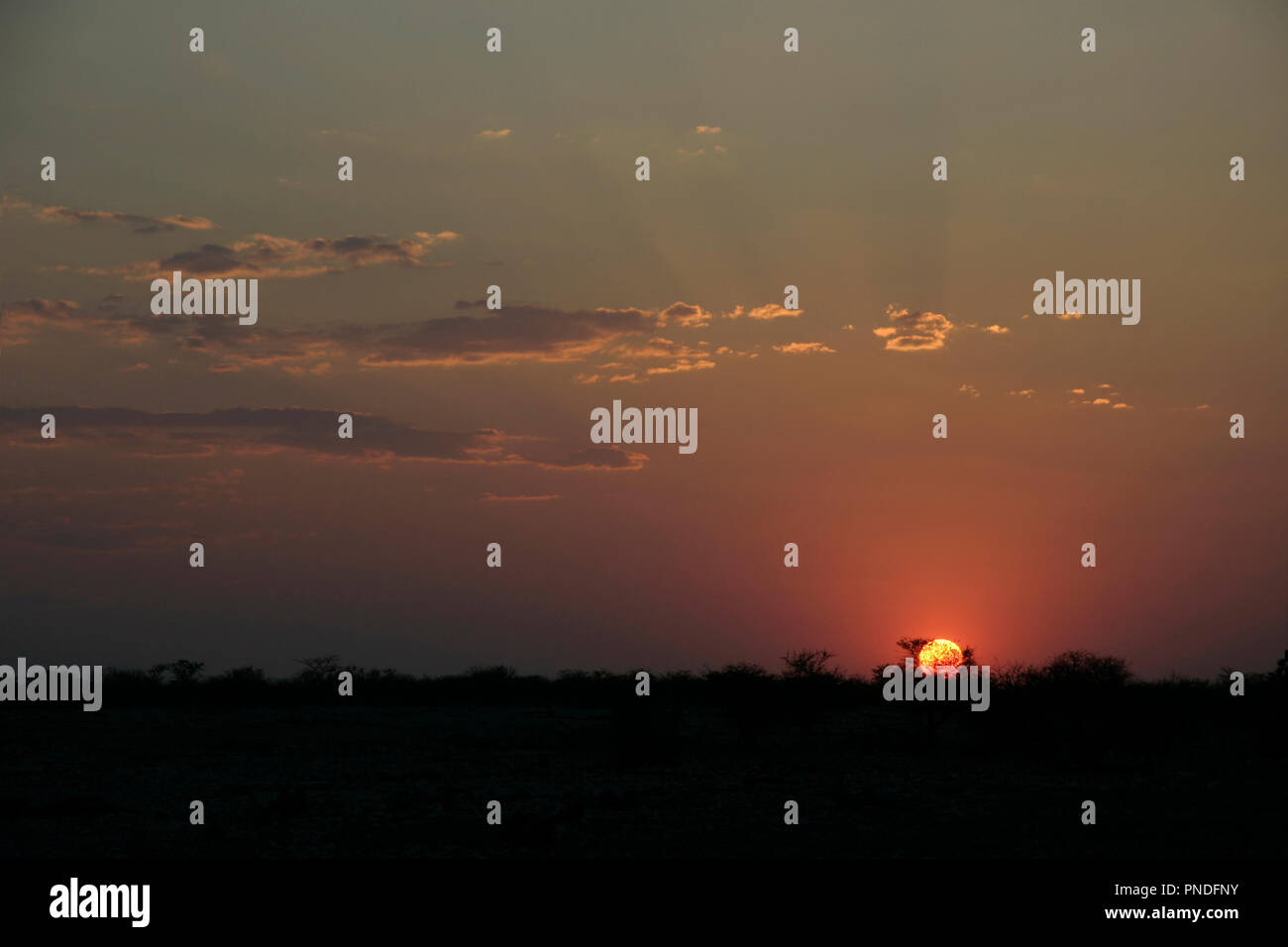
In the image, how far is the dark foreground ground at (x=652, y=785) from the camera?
22.5 meters

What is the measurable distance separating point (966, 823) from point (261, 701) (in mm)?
40614

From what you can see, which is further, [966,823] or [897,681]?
[897,681]

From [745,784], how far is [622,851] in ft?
27.3

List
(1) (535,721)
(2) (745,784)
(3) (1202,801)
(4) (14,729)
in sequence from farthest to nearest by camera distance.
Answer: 1. (1) (535,721)
2. (4) (14,729)
3. (2) (745,784)
4. (3) (1202,801)

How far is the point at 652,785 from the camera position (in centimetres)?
2959

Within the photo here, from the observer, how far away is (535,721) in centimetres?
5016

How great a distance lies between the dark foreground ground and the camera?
22.5m
